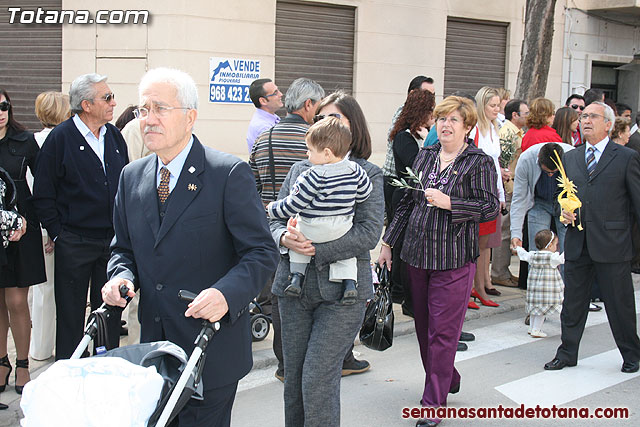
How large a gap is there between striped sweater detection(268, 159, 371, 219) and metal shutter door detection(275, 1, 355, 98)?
9450 millimetres

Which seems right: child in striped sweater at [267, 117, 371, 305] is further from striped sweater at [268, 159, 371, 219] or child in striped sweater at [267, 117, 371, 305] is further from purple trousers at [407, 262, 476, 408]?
purple trousers at [407, 262, 476, 408]

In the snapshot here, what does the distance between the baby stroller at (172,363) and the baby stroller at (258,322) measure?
146 inches

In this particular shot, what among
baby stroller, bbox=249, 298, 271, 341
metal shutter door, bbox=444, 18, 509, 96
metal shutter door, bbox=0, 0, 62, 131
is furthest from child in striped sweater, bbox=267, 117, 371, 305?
metal shutter door, bbox=444, 18, 509, 96

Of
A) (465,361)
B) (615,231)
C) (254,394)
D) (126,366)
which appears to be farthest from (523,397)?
(126,366)

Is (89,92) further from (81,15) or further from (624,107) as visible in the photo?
(624,107)

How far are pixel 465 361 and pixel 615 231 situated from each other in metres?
1.74

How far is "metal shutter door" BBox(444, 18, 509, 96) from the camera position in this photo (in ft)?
52.5

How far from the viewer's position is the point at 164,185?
135 inches

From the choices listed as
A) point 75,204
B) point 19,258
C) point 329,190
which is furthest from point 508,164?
point 19,258

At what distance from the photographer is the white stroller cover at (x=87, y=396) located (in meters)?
2.56

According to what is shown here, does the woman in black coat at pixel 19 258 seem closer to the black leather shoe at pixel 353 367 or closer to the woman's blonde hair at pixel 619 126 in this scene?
the black leather shoe at pixel 353 367

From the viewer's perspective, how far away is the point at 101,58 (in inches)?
496

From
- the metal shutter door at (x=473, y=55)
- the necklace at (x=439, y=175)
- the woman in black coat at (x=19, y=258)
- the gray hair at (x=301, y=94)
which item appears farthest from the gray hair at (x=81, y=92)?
the metal shutter door at (x=473, y=55)

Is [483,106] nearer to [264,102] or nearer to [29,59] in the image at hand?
[264,102]
